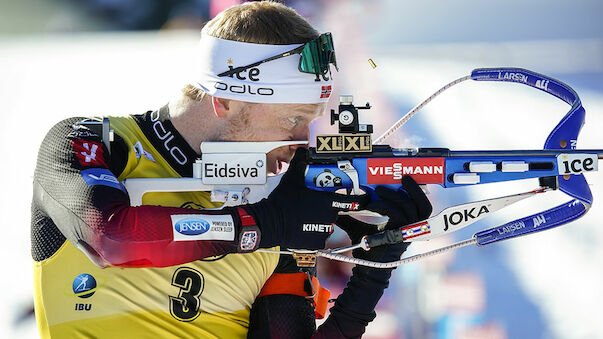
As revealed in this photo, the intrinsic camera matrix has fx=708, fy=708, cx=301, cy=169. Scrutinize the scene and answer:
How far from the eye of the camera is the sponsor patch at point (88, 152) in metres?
1.92

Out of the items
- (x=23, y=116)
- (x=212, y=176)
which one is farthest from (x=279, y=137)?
(x=23, y=116)

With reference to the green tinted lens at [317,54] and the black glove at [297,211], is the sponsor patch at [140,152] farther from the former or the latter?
the green tinted lens at [317,54]

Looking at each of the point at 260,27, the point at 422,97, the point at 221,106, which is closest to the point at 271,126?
the point at 221,106

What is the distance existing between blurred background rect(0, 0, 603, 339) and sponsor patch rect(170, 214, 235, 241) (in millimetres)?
1467

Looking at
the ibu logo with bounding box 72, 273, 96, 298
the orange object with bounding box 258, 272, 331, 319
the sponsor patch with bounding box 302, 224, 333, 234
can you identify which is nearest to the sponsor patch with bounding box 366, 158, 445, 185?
the sponsor patch with bounding box 302, 224, 333, 234

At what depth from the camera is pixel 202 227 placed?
1.88 metres

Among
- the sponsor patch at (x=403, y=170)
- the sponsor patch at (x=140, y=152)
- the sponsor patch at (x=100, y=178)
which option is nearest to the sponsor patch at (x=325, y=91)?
the sponsor patch at (x=403, y=170)

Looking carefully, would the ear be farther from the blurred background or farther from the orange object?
the blurred background

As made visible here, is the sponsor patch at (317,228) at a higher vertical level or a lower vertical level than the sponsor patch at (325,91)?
lower

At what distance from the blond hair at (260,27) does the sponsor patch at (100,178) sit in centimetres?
44

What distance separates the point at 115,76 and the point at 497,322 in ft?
7.70

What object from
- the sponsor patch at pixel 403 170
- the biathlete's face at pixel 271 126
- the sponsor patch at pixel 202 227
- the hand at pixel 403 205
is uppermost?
the biathlete's face at pixel 271 126

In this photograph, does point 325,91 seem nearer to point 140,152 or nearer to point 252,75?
point 252,75

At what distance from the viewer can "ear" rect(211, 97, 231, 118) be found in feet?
7.19
